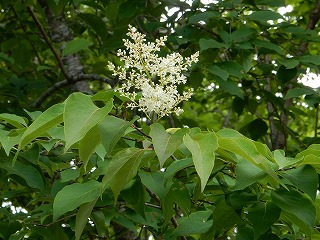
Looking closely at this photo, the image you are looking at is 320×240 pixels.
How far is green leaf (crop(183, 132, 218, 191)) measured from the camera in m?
1.29

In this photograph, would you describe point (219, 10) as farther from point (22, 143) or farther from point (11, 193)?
point (22, 143)

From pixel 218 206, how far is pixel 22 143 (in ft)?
1.90

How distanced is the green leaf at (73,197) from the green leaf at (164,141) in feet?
0.97

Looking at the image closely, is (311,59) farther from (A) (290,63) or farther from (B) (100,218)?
(B) (100,218)

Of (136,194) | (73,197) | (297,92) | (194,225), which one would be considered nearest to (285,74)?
(297,92)


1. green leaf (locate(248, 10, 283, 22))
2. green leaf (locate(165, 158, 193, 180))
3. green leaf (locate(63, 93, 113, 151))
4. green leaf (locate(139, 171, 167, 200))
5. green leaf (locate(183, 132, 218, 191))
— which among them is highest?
green leaf (locate(63, 93, 113, 151))

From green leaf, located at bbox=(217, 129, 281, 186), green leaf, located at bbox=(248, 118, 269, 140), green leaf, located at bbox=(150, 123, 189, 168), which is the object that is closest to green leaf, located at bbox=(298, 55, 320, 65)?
green leaf, located at bbox=(248, 118, 269, 140)

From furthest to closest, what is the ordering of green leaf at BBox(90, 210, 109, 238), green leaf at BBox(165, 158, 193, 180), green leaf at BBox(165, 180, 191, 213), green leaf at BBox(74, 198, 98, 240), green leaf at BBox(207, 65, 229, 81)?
green leaf at BBox(207, 65, 229, 81), green leaf at BBox(90, 210, 109, 238), green leaf at BBox(165, 180, 191, 213), green leaf at BBox(74, 198, 98, 240), green leaf at BBox(165, 158, 193, 180)

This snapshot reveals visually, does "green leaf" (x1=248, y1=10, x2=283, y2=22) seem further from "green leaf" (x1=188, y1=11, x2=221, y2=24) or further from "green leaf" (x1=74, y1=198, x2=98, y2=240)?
"green leaf" (x1=74, y1=198, x2=98, y2=240)

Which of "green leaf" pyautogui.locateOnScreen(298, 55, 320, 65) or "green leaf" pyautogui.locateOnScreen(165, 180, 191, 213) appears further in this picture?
"green leaf" pyautogui.locateOnScreen(298, 55, 320, 65)

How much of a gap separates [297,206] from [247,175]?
0.15 metres

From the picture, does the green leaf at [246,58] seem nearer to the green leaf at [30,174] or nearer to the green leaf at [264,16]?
the green leaf at [264,16]

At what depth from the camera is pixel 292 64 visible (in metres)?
2.90

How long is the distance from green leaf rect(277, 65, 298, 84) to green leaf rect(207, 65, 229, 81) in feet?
1.22
